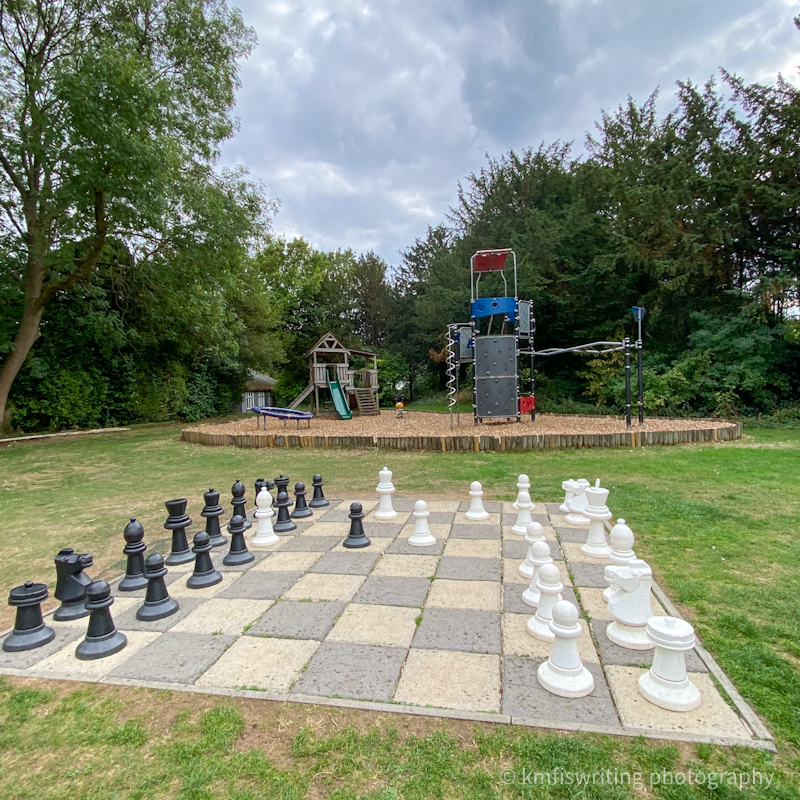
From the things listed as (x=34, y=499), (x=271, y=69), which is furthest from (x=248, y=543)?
(x=271, y=69)

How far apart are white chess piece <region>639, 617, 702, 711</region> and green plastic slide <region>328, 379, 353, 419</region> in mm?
15306

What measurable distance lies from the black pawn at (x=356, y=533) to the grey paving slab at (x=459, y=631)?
1215 millimetres

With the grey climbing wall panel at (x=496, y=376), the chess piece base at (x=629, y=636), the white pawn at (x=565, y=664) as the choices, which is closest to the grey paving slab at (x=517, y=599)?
the chess piece base at (x=629, y=636)

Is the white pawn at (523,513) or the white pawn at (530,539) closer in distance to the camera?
the white pawn at (530,539)

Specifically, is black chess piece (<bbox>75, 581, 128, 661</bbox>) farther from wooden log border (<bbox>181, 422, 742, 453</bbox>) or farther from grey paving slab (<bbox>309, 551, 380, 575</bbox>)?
wooden log border (<bbox>181, 422, 742, 453</bbox>)

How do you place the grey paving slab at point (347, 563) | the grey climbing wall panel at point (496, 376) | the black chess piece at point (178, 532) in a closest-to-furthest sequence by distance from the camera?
the grey paving slab at point (347, 563) → the black chess piece at point (178, 532) → the grey climbing wall panel at point (496, 376)

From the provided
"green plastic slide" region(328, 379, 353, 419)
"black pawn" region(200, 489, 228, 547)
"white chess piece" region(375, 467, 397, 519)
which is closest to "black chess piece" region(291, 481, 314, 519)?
"white chess piece" region(375, 467, 397, 519)

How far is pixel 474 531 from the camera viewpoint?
14.1 feet

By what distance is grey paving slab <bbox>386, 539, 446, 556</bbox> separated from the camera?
3.78 m

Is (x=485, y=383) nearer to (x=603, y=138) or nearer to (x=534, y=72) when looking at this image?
(x=534, y=72)

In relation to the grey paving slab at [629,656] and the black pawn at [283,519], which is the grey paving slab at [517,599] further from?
the black pawn at [283,519]

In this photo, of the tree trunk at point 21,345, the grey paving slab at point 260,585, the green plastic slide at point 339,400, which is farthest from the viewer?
the green plastic slide at point 339,400

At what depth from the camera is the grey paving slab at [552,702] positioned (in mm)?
1885

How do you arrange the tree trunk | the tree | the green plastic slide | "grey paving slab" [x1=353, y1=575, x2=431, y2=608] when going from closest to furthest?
"grey paving slab" [x1=353, y1=575, x2=431, y2=608] < the tree < the tree trunk < the green plastic slide
